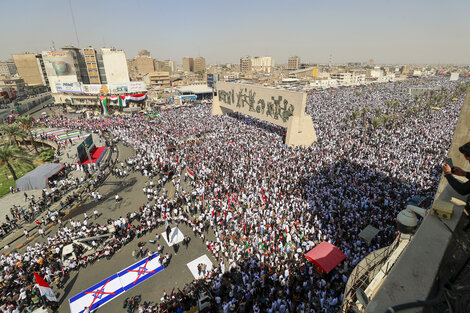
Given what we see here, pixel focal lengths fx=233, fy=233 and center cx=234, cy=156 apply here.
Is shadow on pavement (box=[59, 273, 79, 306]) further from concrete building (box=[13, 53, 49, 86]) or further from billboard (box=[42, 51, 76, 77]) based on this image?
concrete building (box=[13, 53, 49, 86])

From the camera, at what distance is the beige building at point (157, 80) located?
101 metres

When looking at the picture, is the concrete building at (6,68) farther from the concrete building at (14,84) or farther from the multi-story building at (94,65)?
the multi-story building at (94,65)

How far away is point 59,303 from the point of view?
42.3 ft

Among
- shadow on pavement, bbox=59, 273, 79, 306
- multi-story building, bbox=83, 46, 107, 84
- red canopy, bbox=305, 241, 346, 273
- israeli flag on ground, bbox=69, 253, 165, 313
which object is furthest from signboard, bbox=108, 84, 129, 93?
red canopy, bbox=305, 241, 346, 273

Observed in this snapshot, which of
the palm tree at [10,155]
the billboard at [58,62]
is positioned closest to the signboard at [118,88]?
the billboard at [58,62]

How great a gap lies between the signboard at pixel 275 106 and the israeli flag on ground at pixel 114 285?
873 inches

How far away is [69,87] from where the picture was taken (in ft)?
202

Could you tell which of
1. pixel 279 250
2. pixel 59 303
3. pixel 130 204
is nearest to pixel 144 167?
pixel 130 204

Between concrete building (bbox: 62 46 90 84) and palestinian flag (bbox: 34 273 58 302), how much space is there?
7238 centimetres

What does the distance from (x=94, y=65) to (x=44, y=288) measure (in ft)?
241

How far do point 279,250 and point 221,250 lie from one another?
380 centimetres

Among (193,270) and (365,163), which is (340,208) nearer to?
(365,163)

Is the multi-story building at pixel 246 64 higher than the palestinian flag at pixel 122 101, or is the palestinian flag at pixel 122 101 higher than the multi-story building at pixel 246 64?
the multi-story building at pixel 246 64

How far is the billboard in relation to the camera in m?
64.7
